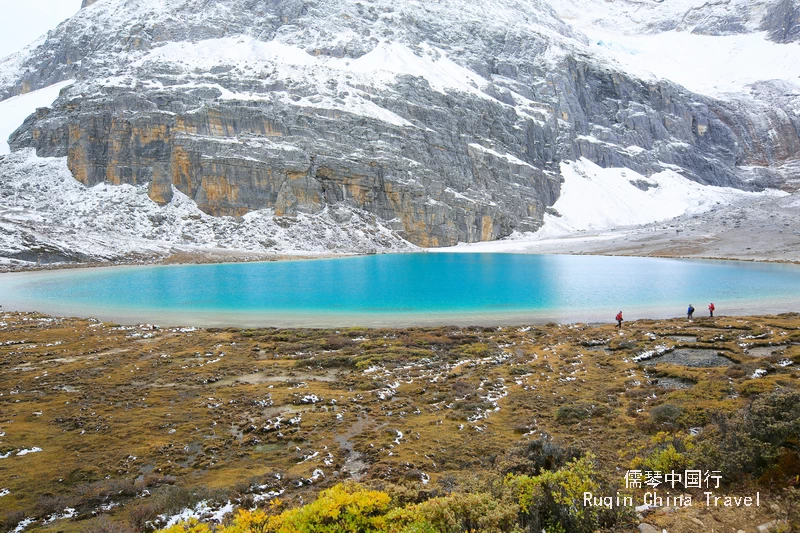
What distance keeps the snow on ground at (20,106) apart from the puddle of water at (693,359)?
198 metres

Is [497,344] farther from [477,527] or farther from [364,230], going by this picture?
[364,230]

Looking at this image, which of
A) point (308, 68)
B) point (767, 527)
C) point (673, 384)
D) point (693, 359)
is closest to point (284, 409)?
point (767, 527)

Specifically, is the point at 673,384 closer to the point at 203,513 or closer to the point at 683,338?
the point at 683,338

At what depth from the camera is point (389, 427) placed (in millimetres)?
14000

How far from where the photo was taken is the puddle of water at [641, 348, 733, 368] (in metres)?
20.2

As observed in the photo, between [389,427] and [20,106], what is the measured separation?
9504 inches

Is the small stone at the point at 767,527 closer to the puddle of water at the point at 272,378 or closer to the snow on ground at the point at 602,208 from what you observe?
the puddle of water at the point at 272,378

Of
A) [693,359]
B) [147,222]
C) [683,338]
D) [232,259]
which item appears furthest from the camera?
[147,222]

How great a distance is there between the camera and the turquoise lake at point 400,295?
119 ft

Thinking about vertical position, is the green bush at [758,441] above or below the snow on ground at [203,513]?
above

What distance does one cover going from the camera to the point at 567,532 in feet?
18.7

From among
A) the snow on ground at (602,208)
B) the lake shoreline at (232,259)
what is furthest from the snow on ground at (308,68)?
the lake shoreline at (232,259)

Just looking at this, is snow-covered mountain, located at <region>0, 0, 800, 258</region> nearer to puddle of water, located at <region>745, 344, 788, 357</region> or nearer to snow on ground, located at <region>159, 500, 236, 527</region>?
snow on ground, located at <region>159, 500, 236, 527</region>

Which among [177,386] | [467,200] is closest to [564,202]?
[467,200]
